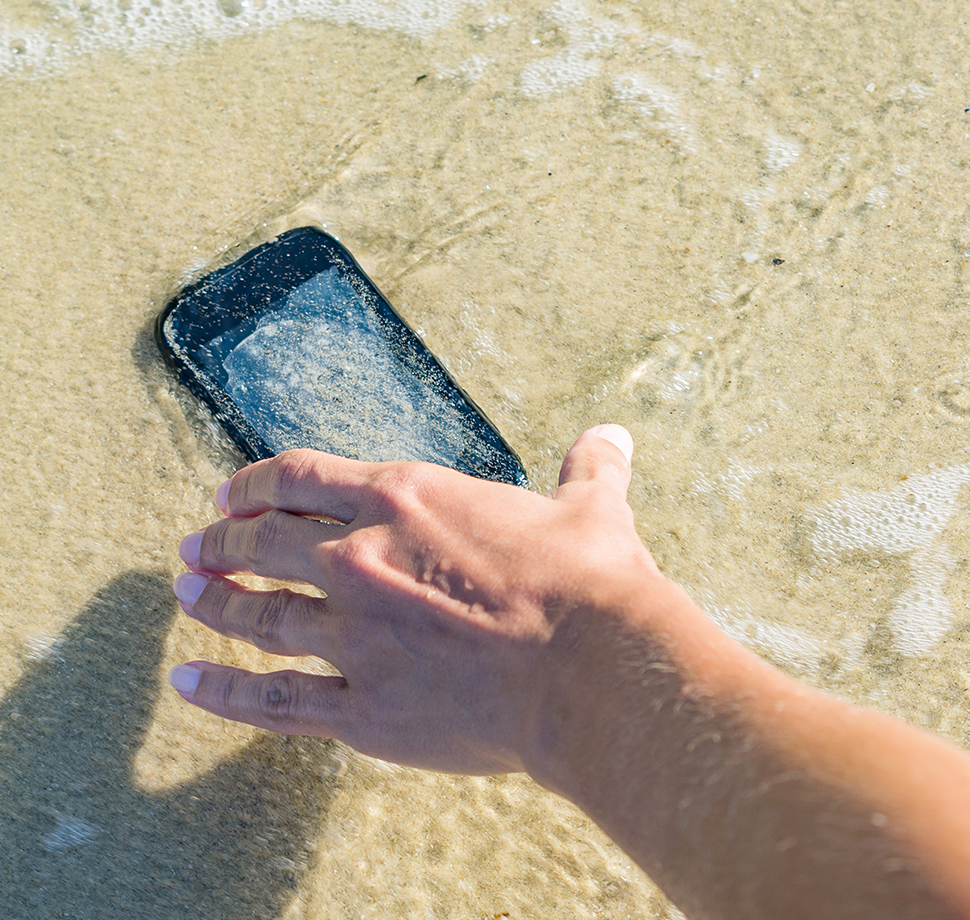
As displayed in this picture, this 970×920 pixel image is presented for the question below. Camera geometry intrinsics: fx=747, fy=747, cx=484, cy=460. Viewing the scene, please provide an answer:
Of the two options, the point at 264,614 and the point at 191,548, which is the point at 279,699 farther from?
the point at 191,548

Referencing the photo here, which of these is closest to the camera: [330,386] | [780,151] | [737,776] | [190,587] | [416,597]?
[737,776]

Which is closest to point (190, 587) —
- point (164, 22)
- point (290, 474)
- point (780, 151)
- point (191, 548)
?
point (191, 548)

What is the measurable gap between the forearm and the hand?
0.21 ft

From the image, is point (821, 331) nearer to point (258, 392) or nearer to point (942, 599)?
point (942, 599)

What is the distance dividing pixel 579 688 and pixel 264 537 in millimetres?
627

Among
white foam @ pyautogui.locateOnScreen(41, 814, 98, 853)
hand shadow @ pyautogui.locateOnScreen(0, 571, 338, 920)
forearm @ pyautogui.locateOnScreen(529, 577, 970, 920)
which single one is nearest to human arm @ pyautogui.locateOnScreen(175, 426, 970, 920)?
forearm @ pyautogui.locateOnScreen(529, 577, 970, 920)

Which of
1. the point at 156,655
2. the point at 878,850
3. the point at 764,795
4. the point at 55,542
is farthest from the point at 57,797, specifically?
the point at 878,850

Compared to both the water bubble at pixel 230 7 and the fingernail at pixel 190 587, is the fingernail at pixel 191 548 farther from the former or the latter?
the water bubble at pixel 230 7

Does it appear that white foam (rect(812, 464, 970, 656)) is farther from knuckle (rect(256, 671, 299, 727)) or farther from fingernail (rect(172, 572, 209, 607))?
fingernail (rect(172, 572, 209, 607))

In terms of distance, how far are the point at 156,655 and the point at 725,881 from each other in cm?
118

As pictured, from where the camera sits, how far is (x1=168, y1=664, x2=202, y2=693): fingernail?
54.0 inches

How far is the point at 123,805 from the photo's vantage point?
1.45m

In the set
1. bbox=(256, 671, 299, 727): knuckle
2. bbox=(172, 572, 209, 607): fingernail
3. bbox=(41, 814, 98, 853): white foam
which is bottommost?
bbox=(41, 814, 98, 853): white foam

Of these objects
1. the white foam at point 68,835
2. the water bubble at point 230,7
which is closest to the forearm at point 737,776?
the white foam at point 68,835
